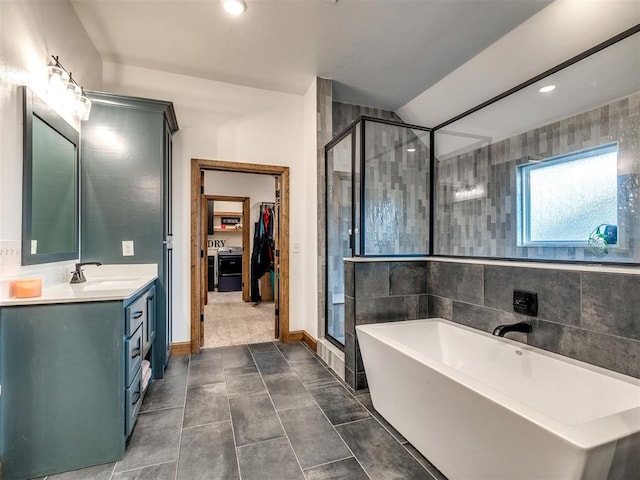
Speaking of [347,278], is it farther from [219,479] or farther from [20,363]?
[20,363]

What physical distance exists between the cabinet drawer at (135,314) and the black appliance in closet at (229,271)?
183 inches

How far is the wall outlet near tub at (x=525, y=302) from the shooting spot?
69.9 inches

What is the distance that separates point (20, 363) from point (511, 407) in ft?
7.24

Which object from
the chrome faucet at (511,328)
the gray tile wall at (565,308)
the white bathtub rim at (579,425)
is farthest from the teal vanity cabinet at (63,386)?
the gray tile wall at (565,308)

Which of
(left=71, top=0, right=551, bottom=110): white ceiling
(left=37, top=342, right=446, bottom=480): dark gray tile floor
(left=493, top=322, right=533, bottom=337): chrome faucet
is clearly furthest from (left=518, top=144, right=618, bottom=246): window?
(left=37, top=342, right=446, bottom=480): dark gray tile floor

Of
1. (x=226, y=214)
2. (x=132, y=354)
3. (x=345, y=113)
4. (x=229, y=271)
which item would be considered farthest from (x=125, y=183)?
(x=226, y=214)

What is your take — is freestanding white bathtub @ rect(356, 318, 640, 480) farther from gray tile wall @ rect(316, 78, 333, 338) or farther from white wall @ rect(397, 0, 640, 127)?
white wall @ rect(397, 0, 640, 127)

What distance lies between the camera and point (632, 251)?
59.7 inches

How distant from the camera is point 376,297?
7.79 ft

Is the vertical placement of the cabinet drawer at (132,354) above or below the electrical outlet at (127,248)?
below

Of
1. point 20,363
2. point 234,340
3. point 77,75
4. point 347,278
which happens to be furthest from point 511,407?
point 77,75

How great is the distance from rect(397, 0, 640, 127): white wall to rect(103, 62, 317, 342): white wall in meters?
1.67

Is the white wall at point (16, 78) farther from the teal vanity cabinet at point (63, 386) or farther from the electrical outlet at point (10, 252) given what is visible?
the teal vanity cabinet at point (63, 386)

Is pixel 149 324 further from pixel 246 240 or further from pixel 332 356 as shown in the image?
pixel 246 240
